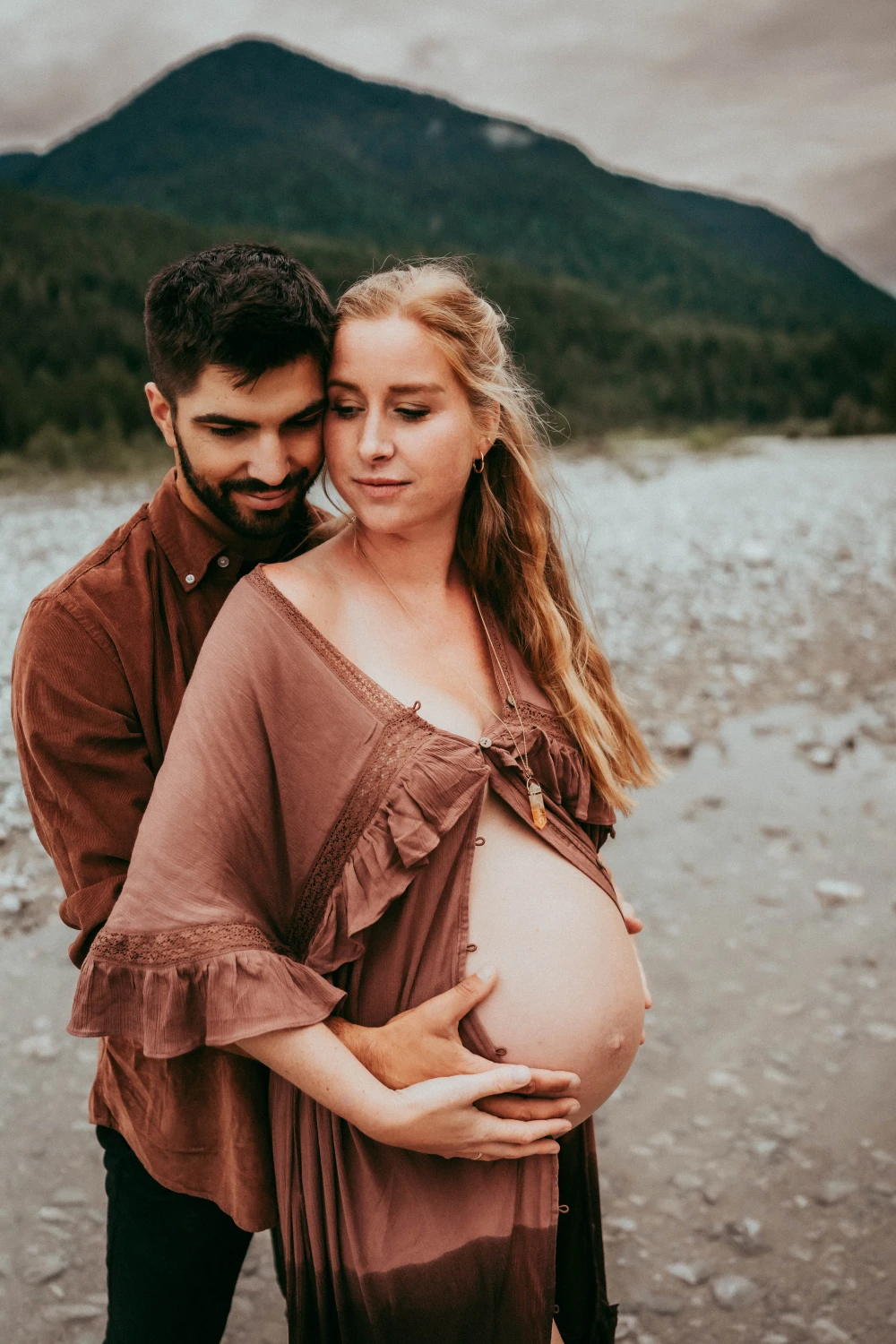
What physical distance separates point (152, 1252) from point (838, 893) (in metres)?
3.40

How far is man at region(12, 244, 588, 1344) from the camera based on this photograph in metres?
1.71

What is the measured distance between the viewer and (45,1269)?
8.71 feet

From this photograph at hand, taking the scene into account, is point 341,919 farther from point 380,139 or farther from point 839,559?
point 380,139

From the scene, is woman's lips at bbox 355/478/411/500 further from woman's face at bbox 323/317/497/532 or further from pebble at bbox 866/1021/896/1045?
pebble at bbox 866/1021/896/1045

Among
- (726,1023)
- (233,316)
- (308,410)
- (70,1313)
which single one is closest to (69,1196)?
(70,1313)

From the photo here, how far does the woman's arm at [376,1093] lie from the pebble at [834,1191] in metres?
1.83

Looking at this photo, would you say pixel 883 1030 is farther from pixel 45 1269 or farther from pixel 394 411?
pixel 394 411

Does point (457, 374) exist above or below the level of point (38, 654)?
above

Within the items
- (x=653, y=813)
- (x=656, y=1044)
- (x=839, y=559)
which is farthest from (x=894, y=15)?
(x=656, y=1044)

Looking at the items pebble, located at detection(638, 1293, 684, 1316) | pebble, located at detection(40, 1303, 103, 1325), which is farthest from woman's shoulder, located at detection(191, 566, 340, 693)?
pebble, located at detection(638, 1293, 684, 1316)

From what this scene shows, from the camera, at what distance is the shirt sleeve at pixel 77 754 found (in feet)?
5.59

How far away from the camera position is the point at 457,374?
1882 mm

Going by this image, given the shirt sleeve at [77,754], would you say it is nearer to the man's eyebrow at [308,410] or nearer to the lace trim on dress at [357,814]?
the lace trim on dress at [357,814]

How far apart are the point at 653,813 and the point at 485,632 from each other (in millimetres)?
3374
